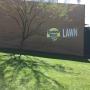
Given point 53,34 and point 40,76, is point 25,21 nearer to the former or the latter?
point 53,34

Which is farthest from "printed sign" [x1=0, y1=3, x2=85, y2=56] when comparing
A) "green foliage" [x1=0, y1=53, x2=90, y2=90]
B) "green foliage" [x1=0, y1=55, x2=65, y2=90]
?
"green foliage" [x1=0, y1=55, x2=65, y2=90]

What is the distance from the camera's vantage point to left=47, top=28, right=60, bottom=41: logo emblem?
24784 millimetres

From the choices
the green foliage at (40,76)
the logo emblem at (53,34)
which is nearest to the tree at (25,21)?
the green foliage at (40,76)

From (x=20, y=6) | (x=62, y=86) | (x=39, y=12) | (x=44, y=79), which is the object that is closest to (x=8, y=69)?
(x=44, y=79)

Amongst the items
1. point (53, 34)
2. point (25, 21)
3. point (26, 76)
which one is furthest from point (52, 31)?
point (26, 76)

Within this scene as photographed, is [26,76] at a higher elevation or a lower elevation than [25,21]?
lower

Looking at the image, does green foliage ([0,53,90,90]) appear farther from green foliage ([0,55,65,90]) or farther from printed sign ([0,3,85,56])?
printed sign ([0,3,85,56])

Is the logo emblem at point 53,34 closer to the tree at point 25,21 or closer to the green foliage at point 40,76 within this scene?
the tree at point 25,21

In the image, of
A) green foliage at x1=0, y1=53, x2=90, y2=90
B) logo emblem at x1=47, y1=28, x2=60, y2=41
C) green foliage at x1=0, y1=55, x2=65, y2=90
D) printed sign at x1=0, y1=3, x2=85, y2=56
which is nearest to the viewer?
green foliage at x1=0, y1=55, x2=65, y2=90

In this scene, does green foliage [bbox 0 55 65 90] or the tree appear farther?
the tree

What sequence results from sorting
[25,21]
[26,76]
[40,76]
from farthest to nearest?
[25,21] < [40,76] < [26,76]

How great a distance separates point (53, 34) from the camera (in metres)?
24.9

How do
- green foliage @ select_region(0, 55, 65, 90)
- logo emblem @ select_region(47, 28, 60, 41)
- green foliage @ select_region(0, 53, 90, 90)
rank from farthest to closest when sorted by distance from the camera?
logo emblem @ select_region(47, 28, 60, 41), green foliage @ select_region(0, 53, 90, 90), green foliage @ select_region(0, 55, 65, 90)

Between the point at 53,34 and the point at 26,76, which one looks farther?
the point at 53,34
